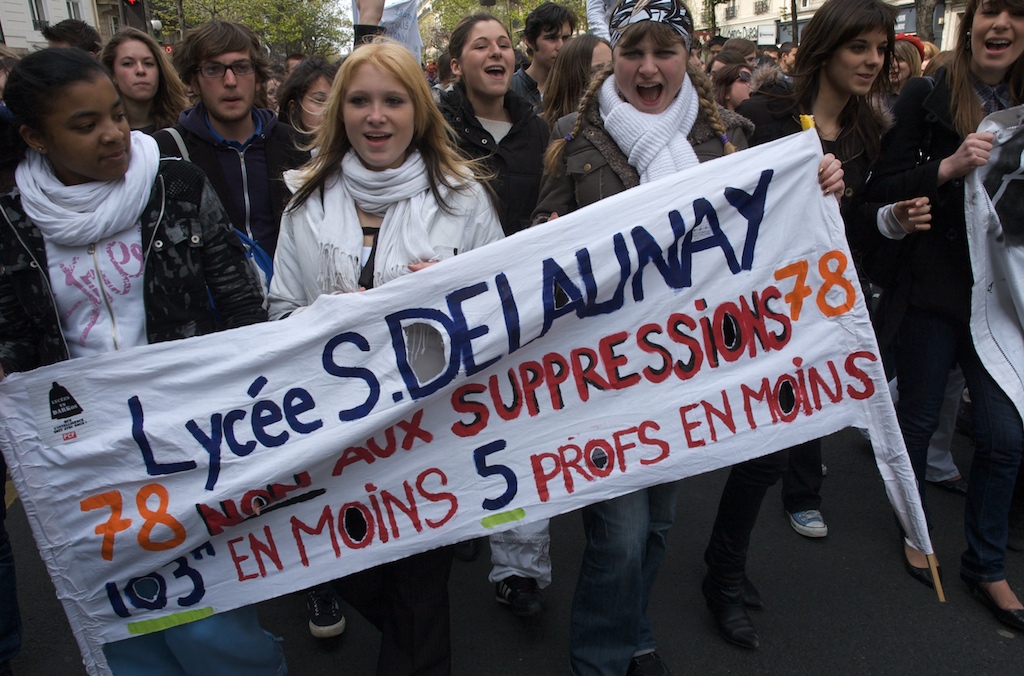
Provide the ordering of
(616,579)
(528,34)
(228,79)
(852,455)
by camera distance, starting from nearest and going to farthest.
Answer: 1. (616,579)
2. (228,79)
3. (852,455)
4. (528,34)

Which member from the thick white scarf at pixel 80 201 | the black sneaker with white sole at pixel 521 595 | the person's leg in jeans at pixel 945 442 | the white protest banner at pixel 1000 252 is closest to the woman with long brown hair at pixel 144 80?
the thick white scarf at pixel 80 201

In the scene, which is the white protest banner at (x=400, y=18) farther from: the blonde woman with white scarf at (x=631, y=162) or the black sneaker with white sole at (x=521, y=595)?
the black sneaker with white sole at (x=521, y=595)

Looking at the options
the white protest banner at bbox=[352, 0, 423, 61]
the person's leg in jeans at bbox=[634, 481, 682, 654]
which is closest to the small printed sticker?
the person's leg in jeans at bbox=[634, 481, 682, 654]

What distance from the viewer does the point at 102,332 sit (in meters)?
2.11

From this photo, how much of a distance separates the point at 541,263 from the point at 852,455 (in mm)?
2738

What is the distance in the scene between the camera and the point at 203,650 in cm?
212

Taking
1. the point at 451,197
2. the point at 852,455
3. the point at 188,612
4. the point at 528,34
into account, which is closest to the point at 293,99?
the point at 528,34

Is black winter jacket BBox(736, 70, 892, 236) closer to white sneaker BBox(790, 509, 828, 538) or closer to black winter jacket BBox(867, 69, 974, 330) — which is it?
black winter jacket BBox(867, 69, 974, 330)

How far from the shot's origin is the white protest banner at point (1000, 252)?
8.51ft

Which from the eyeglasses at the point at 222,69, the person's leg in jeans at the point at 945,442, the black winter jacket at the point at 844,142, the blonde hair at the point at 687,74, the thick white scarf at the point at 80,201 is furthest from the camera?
the person's leg in jeans at the point at 945,442

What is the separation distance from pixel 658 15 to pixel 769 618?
2.10 meters

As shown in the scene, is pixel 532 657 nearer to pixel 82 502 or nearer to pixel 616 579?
pixel 616 579

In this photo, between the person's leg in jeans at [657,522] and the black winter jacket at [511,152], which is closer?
the person's leg in jeans at [657,522]

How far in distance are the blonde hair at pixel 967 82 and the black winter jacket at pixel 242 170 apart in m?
2.44
